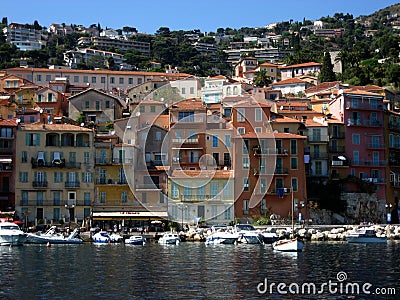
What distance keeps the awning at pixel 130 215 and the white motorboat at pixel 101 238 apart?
4984 mm

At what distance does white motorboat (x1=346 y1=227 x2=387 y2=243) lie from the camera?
55812mm

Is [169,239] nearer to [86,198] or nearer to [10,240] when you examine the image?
[86,198]

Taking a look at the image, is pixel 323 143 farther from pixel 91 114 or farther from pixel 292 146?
pixel 91 114

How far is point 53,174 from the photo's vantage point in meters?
62.8

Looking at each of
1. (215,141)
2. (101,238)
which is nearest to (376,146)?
(215,141)

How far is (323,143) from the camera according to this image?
224 feet

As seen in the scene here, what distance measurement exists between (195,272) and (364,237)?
24560 millimetres

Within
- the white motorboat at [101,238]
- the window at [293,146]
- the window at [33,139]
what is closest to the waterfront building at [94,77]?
the window at [33,139]

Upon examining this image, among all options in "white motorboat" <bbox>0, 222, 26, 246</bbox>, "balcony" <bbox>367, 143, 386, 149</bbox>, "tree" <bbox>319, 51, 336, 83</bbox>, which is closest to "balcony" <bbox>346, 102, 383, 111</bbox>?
"balcony" <bbox>367, 143, 386, 149</bbox>

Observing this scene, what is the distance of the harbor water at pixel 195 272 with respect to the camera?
1121 inches

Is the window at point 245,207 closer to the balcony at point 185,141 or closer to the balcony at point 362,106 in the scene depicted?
the balcony at point 185,141

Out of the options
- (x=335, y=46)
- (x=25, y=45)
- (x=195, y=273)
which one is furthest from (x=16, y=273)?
(x=335, y=46)

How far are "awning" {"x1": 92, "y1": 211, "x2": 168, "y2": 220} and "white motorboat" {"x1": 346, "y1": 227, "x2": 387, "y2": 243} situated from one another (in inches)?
631

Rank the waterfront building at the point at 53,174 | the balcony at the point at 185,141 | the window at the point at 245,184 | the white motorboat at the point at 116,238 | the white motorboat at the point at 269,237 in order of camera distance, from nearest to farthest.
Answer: the white motorboat at the point at 269,237, the white motorboat at the point at 116,238, the waterfront building at the point at 53,174, the window at the point at 245,184, the balcony at the point at 185,141
